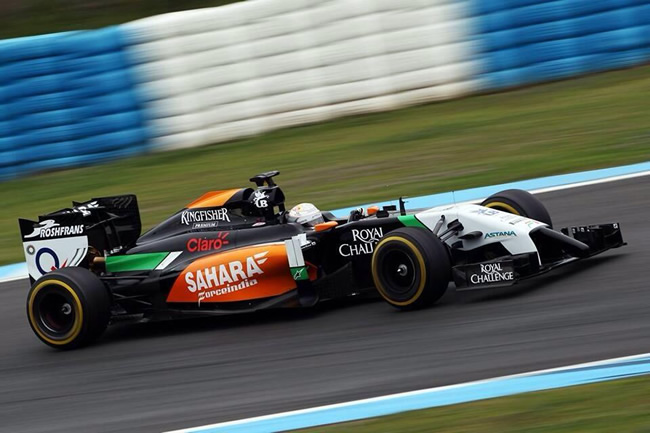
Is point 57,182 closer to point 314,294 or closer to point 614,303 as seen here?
point 314,294

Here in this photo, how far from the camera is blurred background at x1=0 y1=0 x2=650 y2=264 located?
1380cm

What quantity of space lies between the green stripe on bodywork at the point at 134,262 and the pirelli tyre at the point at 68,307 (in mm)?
282

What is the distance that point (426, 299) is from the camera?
7250 millimetres

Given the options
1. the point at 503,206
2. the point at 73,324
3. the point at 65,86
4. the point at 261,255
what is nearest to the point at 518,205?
the point at 503,206

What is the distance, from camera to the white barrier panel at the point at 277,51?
14000mm

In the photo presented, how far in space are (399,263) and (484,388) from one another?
5.47 feet

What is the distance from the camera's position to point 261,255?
25.8ft

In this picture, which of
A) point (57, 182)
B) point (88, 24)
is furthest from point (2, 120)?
point (88, 24)

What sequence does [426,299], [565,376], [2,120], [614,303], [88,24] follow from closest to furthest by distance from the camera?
[565,376]
[614,303]
[426,299]
[2,120]
[88,24]

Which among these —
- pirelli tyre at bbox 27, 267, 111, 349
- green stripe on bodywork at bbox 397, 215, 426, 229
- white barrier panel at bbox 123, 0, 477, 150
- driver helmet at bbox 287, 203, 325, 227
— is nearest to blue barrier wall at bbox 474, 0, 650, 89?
white barrier panel at bbox 123, 0, 477, 150

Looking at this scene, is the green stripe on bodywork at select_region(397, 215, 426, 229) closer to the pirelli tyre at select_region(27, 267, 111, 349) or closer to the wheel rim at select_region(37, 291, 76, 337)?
the pirelli tyre at select_region(27, 267, 111, 349)

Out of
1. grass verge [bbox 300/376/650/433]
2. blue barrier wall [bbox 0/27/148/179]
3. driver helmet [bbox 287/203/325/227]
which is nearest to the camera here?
grass verge [bbox 300/376/650/433]

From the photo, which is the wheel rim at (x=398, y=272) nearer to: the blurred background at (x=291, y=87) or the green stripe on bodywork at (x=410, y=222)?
the green stripe on bodywork at (x=410, y=222)

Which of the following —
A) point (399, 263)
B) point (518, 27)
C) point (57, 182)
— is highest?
point (518, 27)
